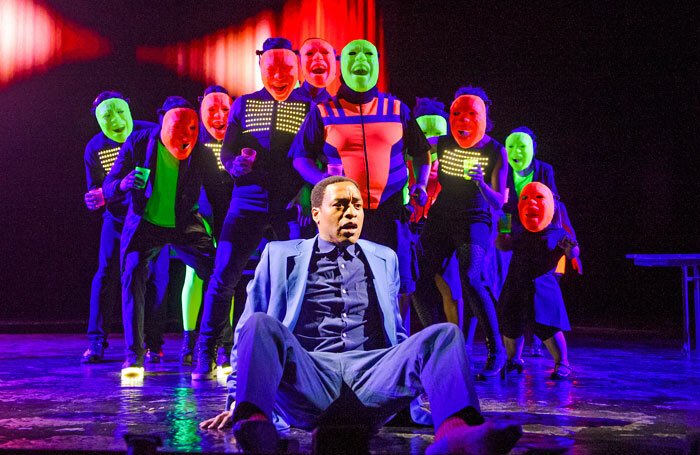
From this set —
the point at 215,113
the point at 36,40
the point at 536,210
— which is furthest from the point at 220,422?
the point at 36,40

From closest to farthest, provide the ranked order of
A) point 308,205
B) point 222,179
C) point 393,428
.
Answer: point 393,428 → point 308,205 → point 222,179

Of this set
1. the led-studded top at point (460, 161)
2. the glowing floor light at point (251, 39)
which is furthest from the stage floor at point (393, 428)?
the glowing floor light at point (251, 39)

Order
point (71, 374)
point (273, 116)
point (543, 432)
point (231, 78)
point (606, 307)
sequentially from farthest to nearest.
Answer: point (606, 307) < point (231, 78) < point (273, 116) < point (71, 374) < point (543, 432)

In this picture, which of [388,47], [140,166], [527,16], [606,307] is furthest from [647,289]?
[140,166]

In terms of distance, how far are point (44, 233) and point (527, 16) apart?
5.99 meters

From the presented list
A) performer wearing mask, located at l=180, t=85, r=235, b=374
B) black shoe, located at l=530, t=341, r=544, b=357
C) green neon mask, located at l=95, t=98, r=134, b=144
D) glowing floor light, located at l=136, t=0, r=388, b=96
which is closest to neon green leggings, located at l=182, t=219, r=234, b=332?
performer wearing mask, located at l=180, t=85, r=235, b=374

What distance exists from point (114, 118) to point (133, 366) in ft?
6.99

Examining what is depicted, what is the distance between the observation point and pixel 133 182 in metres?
4.23

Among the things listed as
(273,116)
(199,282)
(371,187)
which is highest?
(273,116)

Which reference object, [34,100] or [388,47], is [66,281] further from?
[388,47]

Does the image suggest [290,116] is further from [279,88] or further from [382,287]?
[382,287]

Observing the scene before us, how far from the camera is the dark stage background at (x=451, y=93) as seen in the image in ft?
25.2

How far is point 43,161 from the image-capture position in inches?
310

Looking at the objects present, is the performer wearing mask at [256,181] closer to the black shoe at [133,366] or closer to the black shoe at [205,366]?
the black shoe at [205,366]
